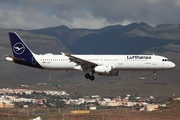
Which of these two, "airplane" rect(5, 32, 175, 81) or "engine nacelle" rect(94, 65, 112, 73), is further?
"airplane" rect(5, 32, 175, 81)

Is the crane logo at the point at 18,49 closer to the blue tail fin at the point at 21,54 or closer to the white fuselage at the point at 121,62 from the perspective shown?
the blue tail fin at the point at 21,54

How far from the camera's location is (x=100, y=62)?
342 feet

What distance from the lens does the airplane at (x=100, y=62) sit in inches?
4048

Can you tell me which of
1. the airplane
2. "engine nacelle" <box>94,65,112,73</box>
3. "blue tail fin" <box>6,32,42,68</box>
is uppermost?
"blue tail fin" <box>6,32,42,68</box>

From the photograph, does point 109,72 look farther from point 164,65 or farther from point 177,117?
point 177,117

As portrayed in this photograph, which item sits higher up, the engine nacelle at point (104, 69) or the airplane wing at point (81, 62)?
the airplane wing at point (81, 62)

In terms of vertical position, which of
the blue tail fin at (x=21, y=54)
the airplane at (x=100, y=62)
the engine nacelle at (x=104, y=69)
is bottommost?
the engine nacelle at (x=104, y=69)

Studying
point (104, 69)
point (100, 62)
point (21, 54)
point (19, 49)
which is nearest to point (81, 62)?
point (100, 62)

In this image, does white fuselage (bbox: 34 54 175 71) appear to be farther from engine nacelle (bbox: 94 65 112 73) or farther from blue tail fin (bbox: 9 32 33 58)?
blue tail fin (bbox: 9 32 33 58)

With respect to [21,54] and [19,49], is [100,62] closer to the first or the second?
[21,54]

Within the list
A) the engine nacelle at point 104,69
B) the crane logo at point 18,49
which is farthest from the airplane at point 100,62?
the crane logo at point 18,49

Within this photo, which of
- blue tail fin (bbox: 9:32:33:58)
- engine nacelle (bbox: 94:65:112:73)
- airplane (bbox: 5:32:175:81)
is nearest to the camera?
engine nacelle (bbox: 94:65:112:73)

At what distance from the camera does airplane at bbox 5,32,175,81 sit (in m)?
103

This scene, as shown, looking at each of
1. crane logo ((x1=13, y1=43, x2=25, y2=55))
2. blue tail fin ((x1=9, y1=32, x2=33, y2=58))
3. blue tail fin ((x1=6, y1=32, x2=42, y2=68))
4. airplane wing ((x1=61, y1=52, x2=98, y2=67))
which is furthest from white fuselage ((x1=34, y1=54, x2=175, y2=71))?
crane logo ((x1=13, y1=43, x2=25, y2=55))
